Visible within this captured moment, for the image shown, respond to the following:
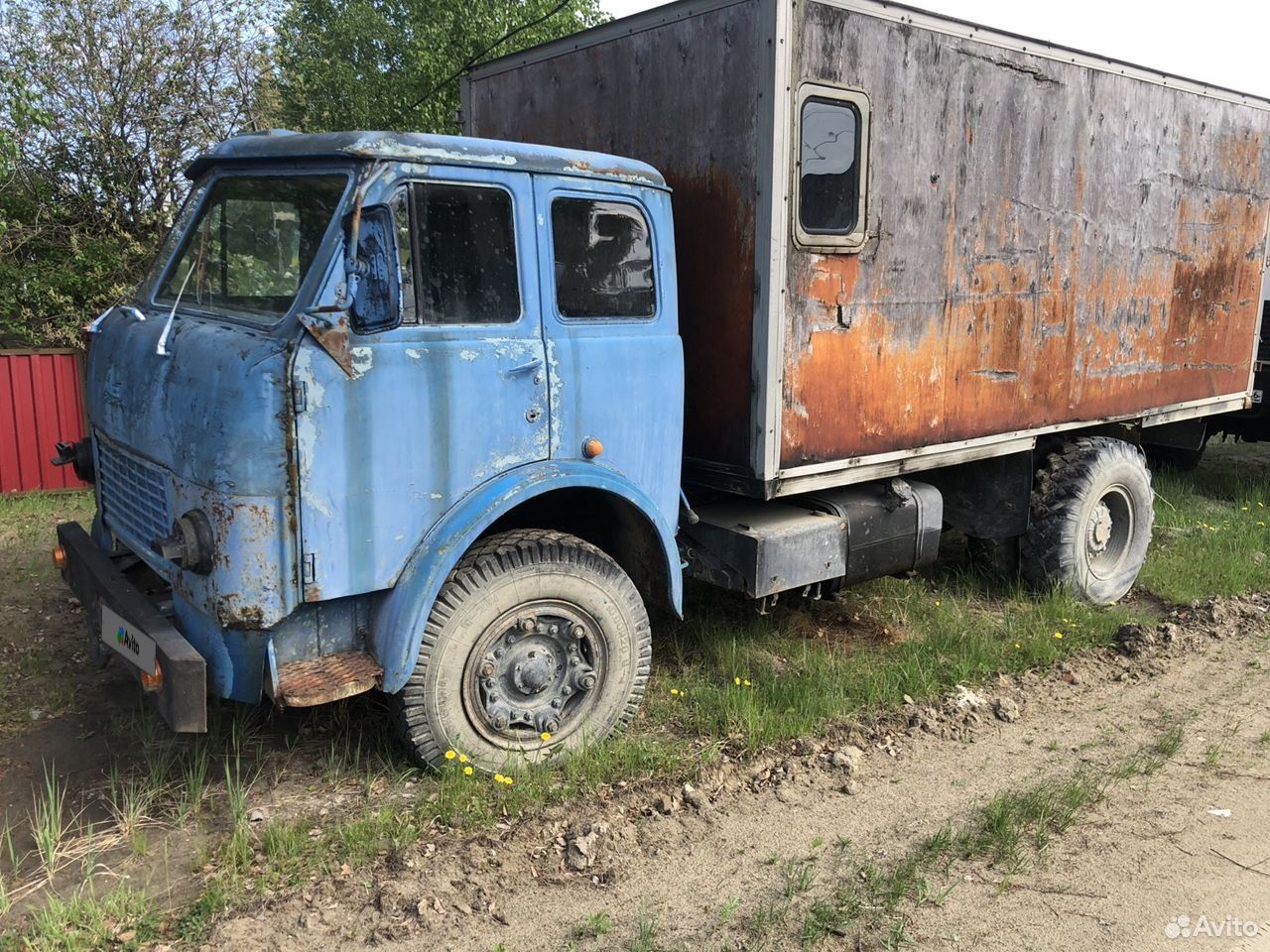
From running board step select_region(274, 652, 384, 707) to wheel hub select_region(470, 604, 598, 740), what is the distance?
0.45 metres

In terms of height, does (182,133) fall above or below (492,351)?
above

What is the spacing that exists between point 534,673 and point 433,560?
699 millimetres

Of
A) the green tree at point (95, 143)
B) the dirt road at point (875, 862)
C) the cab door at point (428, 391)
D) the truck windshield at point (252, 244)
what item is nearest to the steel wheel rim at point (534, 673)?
the dirt road at point (875, 862)

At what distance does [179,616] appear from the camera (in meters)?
3.68

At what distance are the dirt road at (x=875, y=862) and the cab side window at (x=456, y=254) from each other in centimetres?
190

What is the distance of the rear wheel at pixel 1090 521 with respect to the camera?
6.12 metres

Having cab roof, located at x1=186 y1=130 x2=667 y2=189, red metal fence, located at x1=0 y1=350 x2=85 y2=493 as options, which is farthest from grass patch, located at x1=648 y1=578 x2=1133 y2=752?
red metal fence, located at x1=0 y1=350 x2=85 y2=493

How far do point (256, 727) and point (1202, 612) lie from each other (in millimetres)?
5287

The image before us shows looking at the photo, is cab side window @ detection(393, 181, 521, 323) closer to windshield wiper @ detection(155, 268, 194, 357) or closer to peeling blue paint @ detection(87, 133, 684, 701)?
A: peeling blue paint @ detection(87, 133, 684, 701)

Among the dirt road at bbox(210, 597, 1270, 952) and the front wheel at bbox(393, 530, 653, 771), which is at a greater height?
the front wheel at bbox(393, 530, 653, 771)

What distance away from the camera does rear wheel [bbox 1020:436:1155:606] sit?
6125 millimetres

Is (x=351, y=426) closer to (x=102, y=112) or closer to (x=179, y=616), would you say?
(x=179, y=616)

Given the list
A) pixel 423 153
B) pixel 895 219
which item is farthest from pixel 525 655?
pixel 895 219

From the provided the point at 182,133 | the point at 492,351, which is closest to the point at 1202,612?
the point at 492,351
